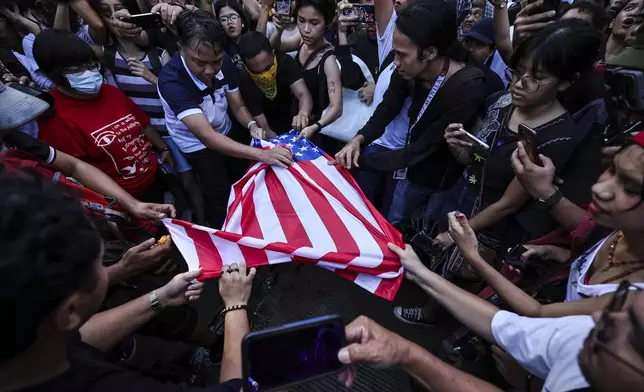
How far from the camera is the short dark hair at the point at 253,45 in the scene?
311cm

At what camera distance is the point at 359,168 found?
272 cm

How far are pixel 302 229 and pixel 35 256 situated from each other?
54.8 inches

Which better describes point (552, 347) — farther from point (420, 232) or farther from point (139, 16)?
point (139, 16)

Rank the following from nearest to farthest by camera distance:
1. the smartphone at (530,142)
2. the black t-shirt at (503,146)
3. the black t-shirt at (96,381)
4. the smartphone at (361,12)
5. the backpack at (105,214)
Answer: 1. the black t-shirt at (96,381)
2. the smartphone at (530,142)
3. the black t-shirt at (503,146)
4. the backpack at (105,214)
5. the smartphone at (361,12)

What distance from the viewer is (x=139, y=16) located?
2959 mm

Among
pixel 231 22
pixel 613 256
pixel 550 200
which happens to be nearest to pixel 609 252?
pixel 613 256

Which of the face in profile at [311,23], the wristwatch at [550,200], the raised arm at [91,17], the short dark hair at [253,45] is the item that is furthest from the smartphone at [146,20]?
the wristwatch at [550,200]

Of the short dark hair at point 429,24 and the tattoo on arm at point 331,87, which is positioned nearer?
the short dark hair at point 429,24

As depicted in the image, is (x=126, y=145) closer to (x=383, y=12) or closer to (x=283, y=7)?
(x=283, y=7)

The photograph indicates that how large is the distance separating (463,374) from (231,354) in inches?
30.9

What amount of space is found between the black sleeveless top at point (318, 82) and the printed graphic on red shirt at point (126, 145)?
1.35 meters

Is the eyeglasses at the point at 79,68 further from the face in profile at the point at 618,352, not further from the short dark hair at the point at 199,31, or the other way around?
the face in profile at the point at 618,352

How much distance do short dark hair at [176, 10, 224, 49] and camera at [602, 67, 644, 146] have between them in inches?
83.7

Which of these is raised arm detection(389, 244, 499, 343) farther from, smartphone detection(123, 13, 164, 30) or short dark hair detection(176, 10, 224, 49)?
smartphone detection(123, 13, 164, 30)
